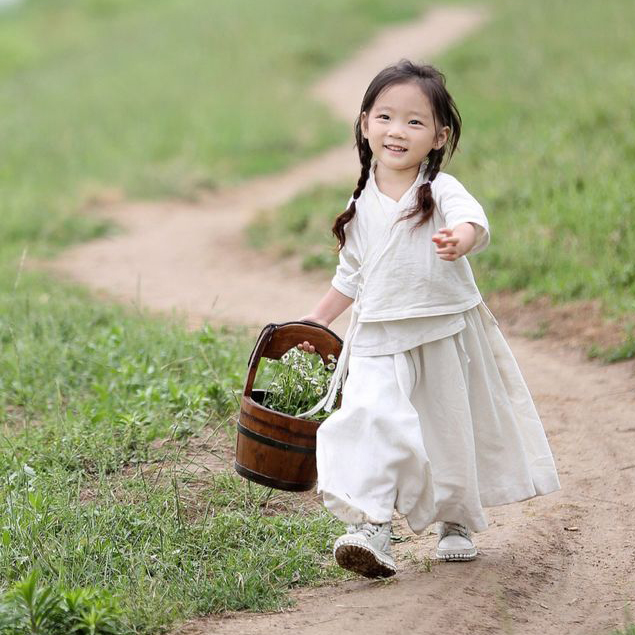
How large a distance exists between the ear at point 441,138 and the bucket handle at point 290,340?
67 centimetres

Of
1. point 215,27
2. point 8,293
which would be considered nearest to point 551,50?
point 215,27

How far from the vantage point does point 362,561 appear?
316cm

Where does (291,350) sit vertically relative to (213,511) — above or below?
above

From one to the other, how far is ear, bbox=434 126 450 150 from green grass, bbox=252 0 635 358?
2.72 meters

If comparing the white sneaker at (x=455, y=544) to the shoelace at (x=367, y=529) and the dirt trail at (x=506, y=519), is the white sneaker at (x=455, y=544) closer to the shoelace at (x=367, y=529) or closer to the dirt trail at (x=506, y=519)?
the dirt trail at (x=506, y=519)

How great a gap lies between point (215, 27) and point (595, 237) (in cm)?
1415

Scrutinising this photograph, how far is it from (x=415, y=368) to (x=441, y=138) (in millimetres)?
723

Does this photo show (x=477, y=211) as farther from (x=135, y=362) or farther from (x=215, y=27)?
(x=215, y=27)

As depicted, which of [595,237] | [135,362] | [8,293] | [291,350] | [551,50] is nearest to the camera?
[291,350]

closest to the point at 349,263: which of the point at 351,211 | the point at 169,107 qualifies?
the point at 351,211

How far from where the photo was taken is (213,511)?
3877 millimetres

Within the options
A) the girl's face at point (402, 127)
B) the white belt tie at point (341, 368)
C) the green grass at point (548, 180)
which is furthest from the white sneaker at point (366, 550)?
the green grass at point (548, 180)

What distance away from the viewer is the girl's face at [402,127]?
330 cm

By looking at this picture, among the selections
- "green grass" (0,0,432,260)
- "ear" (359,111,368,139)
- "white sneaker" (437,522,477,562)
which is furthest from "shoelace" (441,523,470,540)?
"green grass" (0,0,432,260)
